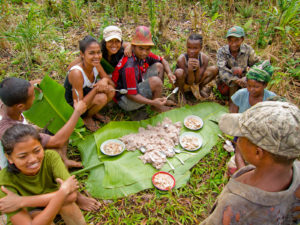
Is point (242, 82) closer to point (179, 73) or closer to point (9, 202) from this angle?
point (179, 73)

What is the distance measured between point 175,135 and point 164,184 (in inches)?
30.9

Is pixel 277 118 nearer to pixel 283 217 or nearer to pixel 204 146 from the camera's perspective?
pixel 283 217

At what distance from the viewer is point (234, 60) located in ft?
12.4

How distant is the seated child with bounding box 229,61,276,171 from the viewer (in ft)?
8.59

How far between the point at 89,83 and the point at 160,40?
2.50 m

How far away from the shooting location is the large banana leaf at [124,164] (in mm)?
2633

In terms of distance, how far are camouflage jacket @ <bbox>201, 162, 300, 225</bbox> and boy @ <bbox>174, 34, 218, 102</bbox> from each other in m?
2.59

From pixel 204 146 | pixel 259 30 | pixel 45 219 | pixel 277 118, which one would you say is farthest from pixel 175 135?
pixel 259 30

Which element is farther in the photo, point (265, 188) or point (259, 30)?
point (259, 30)

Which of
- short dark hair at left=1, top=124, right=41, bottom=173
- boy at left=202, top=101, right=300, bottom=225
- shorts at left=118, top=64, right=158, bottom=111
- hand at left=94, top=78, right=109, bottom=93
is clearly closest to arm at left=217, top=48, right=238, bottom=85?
shorts at left=118, top=64, right=158, bottom=111

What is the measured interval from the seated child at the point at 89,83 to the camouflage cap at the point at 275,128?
2325 mm

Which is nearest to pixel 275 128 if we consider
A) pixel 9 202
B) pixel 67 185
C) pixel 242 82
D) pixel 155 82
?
pixel 67 185

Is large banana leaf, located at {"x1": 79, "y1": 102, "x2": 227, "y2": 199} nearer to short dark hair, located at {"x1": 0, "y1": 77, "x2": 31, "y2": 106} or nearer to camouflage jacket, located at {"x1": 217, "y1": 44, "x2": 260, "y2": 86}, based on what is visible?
camouflage jacket, located at {"x1": 217, "y1": 44, "x2": 260, "y2": 86}

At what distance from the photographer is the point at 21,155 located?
5.79 feet
